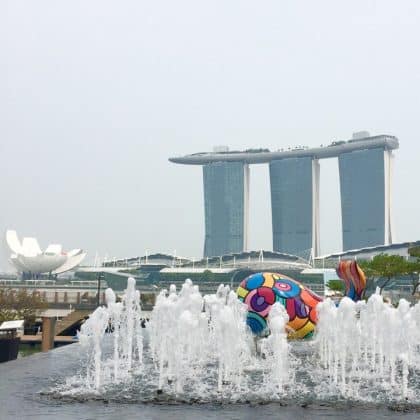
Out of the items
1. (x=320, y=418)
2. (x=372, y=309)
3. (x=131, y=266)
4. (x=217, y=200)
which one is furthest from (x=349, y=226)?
(x=320, y=418)

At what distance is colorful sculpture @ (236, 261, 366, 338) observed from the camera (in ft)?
62.8

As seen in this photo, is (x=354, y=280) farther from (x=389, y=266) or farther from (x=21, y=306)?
(x=21, y=306)

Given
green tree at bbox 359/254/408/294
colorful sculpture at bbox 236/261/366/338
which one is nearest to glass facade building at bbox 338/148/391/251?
green tree at bbox 359/254/408/294

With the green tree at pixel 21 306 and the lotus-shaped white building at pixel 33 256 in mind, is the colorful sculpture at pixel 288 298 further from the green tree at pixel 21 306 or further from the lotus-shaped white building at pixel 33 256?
the lotus-shaped white building at pixel 33 256

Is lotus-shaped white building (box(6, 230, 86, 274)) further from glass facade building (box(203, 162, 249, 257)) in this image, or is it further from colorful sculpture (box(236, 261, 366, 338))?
colorful sculpture (box(236, 261, 366, 338))

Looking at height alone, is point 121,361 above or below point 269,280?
below

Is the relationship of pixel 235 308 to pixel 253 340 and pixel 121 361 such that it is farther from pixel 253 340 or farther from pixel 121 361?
pixel 121 361

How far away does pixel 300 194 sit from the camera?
12662 cm

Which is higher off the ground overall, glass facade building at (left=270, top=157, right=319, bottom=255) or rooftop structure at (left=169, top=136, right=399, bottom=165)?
rooftop structure at (left=169, top=136, right=399, bottom=165)

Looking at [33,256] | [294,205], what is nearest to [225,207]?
[294,205]

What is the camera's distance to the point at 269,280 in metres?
19.6

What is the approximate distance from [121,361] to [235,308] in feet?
12.3

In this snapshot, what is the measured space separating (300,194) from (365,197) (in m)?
12.2

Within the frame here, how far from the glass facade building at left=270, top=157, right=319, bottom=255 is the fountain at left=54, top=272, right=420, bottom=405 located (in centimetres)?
10683
